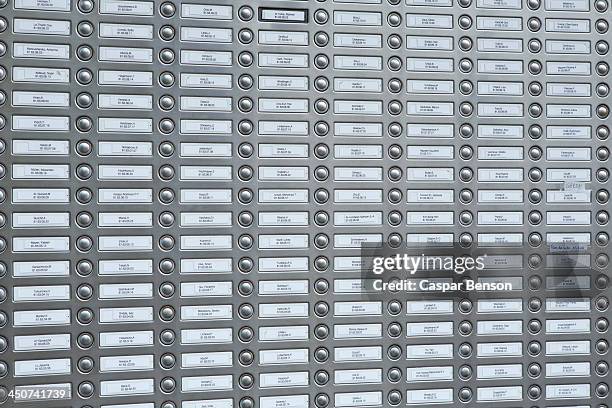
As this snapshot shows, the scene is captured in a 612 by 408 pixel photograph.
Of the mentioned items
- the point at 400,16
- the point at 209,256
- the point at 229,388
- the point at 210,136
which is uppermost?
the point at 400,16

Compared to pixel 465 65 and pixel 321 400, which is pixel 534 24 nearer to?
pixel 465 65

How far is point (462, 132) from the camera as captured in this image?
0.57m

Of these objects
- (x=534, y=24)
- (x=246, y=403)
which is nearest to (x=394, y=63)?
(x=534, y=24)

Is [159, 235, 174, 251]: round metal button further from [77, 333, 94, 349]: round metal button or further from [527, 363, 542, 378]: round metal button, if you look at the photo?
[527, 363, 542, 378]: round metal button

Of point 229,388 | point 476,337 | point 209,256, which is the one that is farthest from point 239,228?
point 476,337

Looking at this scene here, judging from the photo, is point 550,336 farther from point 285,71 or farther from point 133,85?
point 133,85

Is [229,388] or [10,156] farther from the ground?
[10,156]

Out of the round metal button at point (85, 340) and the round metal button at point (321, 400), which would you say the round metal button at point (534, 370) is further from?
the round metal button at point (85, 340)

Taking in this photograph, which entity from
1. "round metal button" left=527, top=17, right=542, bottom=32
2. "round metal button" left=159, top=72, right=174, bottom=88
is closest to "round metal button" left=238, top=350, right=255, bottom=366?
"round metal button" left=159, top=72, right=174, bottom=88

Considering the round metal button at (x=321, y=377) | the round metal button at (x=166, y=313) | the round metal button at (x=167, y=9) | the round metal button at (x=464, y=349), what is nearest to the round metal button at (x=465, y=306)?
the round metal button at (x=464, y=349)

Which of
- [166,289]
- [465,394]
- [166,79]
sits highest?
[166,79]

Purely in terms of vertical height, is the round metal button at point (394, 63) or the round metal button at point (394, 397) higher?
the round metal button at point (394, 63)

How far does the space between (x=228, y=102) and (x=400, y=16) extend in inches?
7.5

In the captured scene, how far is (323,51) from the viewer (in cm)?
56
